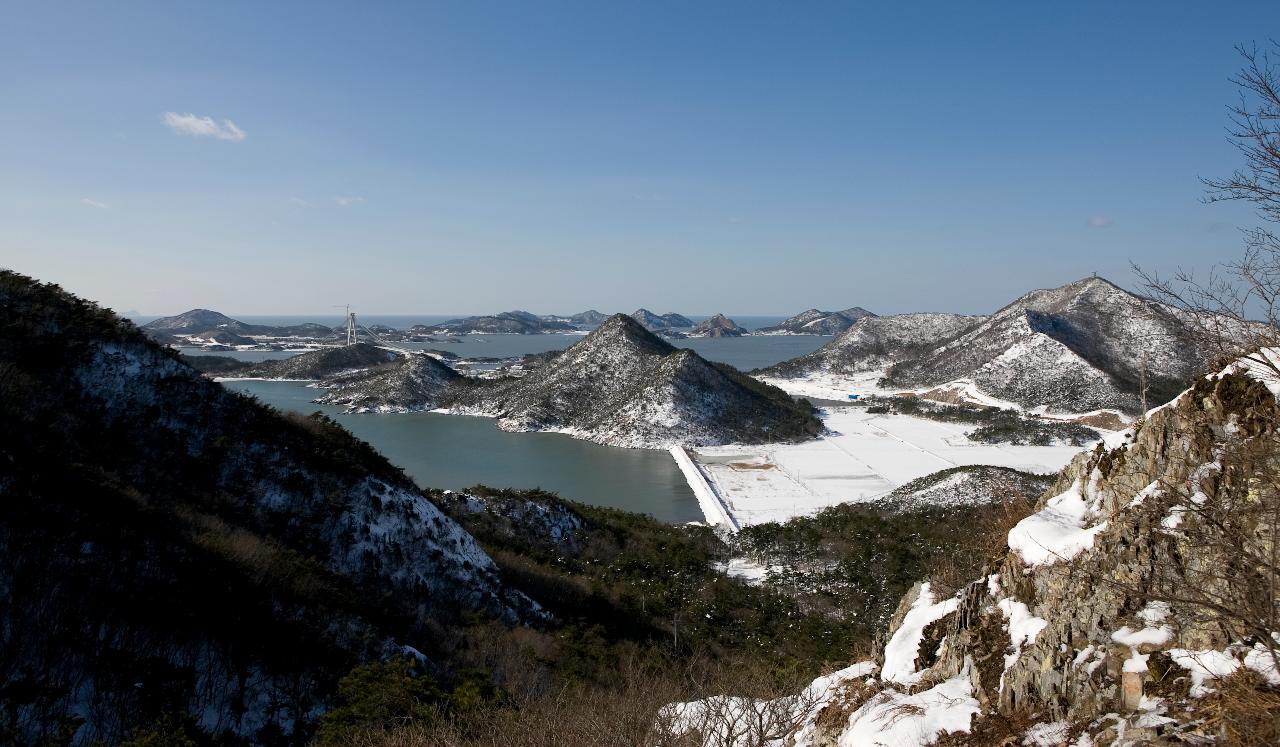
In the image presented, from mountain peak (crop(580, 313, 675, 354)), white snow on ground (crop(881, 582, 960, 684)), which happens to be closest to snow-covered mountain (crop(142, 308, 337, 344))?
mountain peak (crop(580, 313, 675, 354))

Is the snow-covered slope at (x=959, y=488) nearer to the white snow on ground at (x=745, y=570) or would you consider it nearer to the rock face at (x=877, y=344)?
the white snow on ground at (x=745, y=570)

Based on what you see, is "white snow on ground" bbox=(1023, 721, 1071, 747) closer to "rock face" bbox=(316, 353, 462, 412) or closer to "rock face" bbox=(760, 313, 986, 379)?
"rock face" bbox=(316, 353, 462, 412)

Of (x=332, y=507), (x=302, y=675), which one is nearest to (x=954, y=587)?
(x=302, y=675)

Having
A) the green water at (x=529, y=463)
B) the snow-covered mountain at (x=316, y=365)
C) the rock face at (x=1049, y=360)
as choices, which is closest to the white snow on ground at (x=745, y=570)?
the green water at (x=529, y=463)

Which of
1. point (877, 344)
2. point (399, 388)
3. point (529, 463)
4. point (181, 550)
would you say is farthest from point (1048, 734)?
point (877, 344)

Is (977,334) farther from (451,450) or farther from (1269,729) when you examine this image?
(1269,729)
